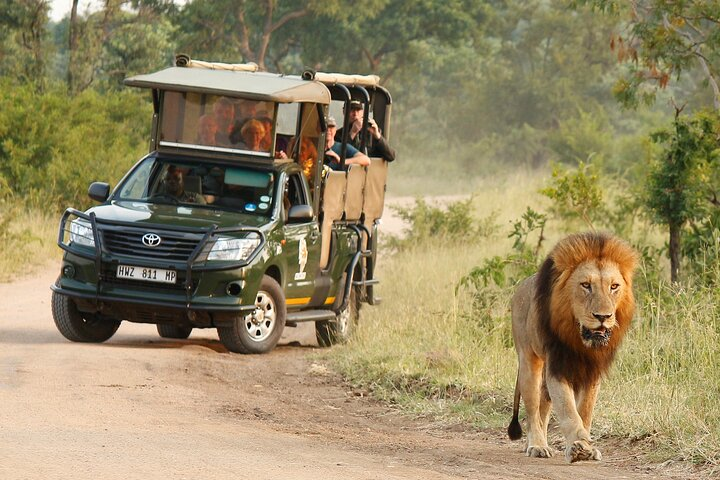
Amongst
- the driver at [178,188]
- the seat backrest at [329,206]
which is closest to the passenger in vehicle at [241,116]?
the driver at [178,188]

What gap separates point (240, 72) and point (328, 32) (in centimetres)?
3159

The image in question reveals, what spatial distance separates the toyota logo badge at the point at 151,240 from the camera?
36.1ft

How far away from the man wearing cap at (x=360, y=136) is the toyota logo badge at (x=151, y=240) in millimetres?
3315

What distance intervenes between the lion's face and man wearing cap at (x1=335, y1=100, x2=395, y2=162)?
6.82 metres

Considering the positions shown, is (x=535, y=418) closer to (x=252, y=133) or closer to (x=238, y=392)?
(x=238, y=392)

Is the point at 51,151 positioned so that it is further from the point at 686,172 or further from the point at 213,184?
the point at 686,172

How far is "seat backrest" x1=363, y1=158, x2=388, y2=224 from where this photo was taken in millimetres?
14016

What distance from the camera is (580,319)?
7188mm

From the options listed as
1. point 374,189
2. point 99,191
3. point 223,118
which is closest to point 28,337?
point 99,191

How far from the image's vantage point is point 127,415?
8195 millimetres

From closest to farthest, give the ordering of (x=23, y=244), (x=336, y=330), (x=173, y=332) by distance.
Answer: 1. (x=173, y=332)
2. (x=336, y=330)
3. (x=23, y=244)

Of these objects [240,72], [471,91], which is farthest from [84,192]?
[471,91]

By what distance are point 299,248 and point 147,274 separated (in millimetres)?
1629

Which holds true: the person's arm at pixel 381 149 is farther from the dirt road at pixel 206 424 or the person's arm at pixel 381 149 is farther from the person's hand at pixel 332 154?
the dirt road at pixel 206 424
